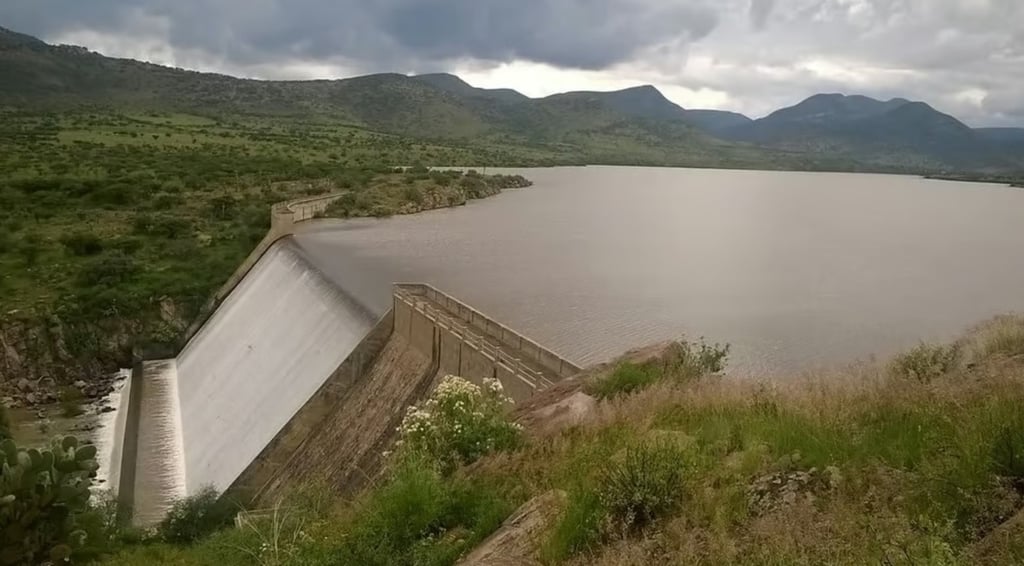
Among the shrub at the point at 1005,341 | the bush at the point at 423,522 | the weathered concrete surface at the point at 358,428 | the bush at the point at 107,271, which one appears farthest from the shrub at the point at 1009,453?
the bush at the point at 107,271

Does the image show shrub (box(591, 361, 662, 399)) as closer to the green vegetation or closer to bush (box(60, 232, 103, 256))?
bush (box(60, 232, 103, 256))

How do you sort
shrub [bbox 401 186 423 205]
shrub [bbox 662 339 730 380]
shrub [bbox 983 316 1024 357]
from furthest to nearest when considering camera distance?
shrub [bbox 401 186 423 205], shrub [bbox 662 339 730 380], shrub [bbox 983 316 1024 357]

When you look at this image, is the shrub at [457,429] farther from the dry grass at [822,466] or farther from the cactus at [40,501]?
the cactus at [40,501]

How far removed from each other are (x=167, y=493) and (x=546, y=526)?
17320 millimetres

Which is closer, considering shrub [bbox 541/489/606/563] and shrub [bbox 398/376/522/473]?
shrub [bbox 541/489/606/563]

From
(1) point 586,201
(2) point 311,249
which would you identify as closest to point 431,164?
(1) point 586,201

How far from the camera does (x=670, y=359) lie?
1117 centimetres

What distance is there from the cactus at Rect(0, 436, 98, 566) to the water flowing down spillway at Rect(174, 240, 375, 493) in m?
7.88

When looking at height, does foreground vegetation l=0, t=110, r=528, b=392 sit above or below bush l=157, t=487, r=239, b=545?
above

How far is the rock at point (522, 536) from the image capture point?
5974 millimetres

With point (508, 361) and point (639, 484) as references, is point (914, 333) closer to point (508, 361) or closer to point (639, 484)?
point (508, 361)

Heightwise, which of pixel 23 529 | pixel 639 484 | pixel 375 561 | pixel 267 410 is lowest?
pixel 267 410

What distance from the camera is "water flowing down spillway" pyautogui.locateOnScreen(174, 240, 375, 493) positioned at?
20031mm

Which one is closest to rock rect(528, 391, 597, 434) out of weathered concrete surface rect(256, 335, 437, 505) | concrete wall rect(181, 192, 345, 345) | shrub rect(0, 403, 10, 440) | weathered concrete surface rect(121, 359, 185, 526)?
weathered concrete surface rect(256, 335, 437, 505)
